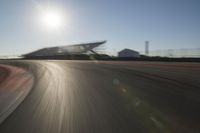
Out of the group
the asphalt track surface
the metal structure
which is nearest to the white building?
the metal structure

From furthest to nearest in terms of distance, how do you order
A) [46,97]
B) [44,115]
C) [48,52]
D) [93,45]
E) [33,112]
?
[48,52]
[93,45]
[46,97]
[33,112]
[44,115]

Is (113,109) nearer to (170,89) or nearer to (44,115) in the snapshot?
(44,115)

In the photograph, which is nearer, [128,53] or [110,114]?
[110,114]

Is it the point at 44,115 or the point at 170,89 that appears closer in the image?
the point at 44,115

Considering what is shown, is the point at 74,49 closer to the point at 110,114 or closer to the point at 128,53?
the point at 128,53

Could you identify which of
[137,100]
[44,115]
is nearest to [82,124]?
[44,115]

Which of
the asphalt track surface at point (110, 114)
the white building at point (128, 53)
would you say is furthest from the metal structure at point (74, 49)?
the asphalt track surface at point (110, 114)

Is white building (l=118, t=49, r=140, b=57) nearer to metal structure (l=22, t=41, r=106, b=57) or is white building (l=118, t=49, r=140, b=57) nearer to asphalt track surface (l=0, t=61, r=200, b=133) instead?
metal structure (l=22, t=41, r=106, b=57)

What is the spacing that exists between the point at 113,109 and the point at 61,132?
2.24 metres

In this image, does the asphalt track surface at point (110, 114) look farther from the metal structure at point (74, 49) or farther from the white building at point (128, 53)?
the metal structure at point (74, 49)

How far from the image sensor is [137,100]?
8.70 metres

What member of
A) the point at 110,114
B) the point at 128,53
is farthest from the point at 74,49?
the point at 110,114

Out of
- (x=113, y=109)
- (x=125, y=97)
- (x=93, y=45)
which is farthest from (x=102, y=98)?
(x=93, y=45)

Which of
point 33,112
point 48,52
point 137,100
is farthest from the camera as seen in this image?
point 48,52
